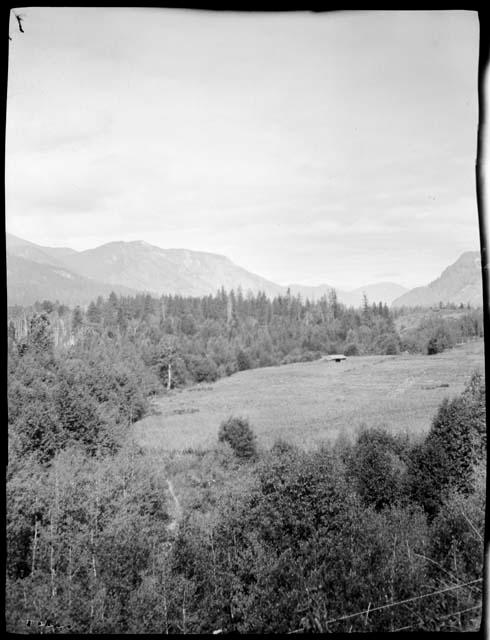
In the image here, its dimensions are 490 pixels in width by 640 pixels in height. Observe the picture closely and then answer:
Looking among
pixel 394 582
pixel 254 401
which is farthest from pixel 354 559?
pixel 254 401

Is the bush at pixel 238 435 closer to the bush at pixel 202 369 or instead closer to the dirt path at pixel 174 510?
the bush at pixel 202 369

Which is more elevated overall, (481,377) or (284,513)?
(481,377)

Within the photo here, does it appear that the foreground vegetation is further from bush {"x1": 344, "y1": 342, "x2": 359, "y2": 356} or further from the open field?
bush {"x1": 344, "y1": 342, "x2": 359, "y2": 356}

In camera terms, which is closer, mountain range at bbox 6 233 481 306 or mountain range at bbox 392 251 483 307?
mountain range at bbox 392 251 483 307

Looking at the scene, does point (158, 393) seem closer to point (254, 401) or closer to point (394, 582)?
point (254, 401)

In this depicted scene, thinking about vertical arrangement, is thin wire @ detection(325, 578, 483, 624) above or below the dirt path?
below

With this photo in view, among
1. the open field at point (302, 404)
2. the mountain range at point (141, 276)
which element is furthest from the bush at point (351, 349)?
the mountain range at point (141, 276)

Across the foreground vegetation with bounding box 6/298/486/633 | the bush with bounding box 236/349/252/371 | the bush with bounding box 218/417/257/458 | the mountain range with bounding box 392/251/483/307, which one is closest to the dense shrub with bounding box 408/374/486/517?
the foreground vegetation with bounding box 6/298/486/633
